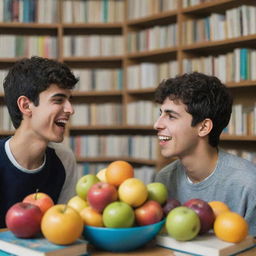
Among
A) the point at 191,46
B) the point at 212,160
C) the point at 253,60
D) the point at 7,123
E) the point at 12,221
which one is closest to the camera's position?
the point at 12,221

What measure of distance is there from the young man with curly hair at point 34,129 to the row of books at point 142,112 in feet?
7.25

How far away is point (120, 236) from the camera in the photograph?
110 cm

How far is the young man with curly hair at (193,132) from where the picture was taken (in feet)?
6.07

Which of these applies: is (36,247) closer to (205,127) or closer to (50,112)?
(50,112)

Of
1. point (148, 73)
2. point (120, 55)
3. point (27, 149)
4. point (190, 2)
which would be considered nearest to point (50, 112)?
point (27, 149)

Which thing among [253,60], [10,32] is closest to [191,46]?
[253,60]

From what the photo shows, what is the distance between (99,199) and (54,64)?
3.15 ft

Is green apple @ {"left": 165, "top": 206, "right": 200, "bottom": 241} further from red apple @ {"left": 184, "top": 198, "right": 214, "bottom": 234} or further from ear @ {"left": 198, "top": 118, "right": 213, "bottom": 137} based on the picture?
ear @ {"left": 198, "top": 118, "right": 213, "bottom": 137}

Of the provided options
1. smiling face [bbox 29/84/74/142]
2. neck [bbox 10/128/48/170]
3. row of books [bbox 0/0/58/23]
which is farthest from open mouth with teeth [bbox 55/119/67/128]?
row of books [bbox 0/0/58/23]

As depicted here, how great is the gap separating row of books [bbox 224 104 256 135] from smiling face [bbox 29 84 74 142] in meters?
1.84

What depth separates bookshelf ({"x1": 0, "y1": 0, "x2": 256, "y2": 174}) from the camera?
383 cm

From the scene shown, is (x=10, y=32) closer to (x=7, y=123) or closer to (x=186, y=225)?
(x=7, y=123)

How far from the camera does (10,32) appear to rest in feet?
14.2

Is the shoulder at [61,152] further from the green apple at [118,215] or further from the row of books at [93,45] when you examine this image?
the row of books at [93,45]
